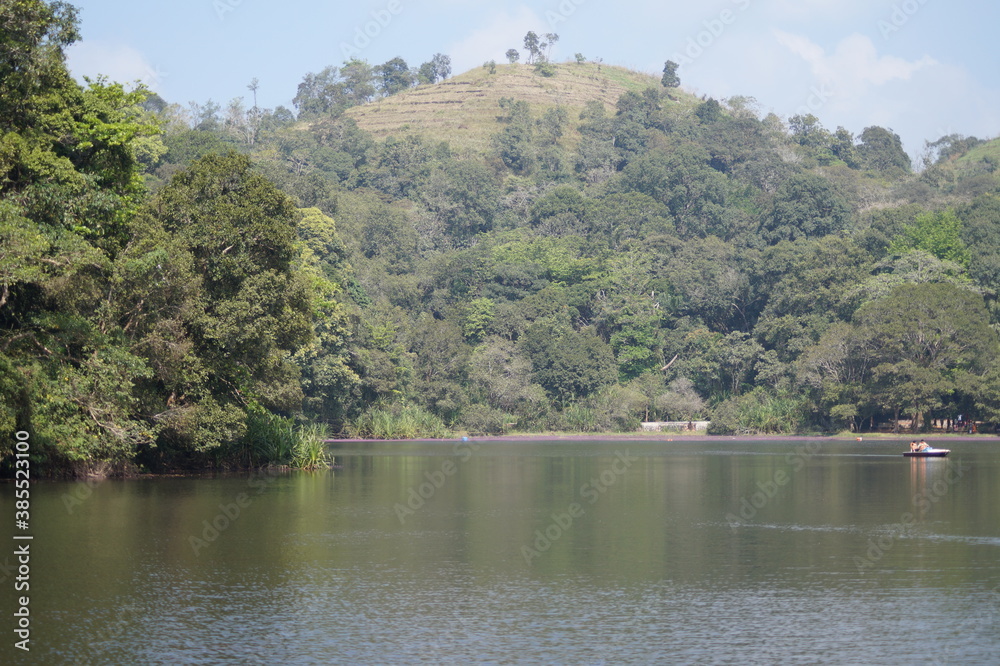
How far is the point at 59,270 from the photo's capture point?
31.1 meters

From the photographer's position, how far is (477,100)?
173 m

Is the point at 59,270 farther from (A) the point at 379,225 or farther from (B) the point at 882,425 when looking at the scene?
(A) the point at 379,225

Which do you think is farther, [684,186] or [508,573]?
[684,186]

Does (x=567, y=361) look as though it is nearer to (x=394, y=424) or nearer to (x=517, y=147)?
(x=394, y=424)

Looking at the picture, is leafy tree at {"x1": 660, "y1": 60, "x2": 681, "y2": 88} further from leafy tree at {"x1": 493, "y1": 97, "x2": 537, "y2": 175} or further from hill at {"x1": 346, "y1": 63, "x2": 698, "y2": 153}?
leafy tree at {"x1": 493, "y1": 97, "x2": 537, "y2": 175}

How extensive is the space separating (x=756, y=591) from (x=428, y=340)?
232 feet

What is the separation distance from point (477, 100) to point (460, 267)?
79.1 metres

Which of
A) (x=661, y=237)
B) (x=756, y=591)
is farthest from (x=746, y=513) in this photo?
(x=661, y=237)

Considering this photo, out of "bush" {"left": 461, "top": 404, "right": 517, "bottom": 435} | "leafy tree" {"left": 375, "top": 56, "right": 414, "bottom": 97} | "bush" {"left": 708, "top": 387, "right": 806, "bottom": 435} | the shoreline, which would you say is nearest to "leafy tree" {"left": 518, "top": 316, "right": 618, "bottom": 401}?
the shoreline

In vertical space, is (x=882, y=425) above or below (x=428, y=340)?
below

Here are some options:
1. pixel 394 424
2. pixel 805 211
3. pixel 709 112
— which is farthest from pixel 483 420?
pixel 709 112

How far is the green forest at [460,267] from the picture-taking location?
1345 inches

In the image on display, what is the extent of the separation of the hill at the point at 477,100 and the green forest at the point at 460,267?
885mm

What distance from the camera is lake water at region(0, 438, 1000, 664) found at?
51.5 feet
